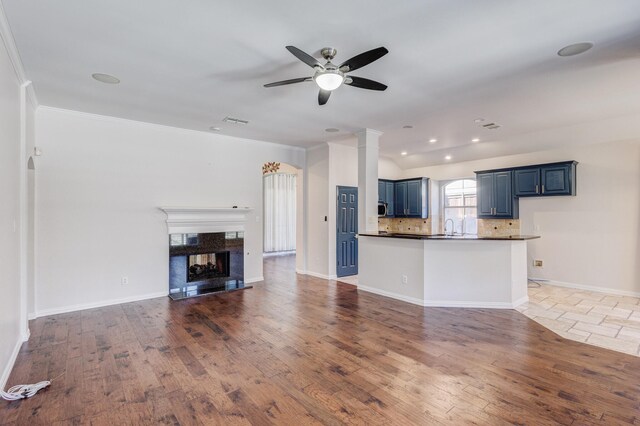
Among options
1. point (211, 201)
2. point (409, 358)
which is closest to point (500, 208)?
point (409, 358)

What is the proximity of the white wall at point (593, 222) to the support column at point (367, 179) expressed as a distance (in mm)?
3201

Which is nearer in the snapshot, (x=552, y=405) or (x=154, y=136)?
(x=552, y=405)

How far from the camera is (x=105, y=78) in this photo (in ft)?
11.5

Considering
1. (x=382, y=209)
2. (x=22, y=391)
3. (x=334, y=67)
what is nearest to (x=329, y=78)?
(x=334, y=67)

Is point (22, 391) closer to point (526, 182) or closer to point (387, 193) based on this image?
point (387, 193)

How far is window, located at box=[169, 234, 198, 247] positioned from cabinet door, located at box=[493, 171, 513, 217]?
6010 mm

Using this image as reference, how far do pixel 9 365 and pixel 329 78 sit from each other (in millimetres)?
3796

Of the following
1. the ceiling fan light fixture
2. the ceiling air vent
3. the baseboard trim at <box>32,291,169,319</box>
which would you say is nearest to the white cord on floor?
the baseboard trim at <box>32,291,169,319</box>

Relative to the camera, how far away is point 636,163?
521 cm

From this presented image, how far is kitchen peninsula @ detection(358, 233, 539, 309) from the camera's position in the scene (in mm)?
4582

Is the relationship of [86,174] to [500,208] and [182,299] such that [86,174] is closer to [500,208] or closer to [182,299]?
[182,299]

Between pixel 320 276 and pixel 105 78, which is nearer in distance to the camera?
pixel 105 78

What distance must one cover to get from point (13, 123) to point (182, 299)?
122 inches

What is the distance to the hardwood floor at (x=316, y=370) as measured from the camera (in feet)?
7.34
